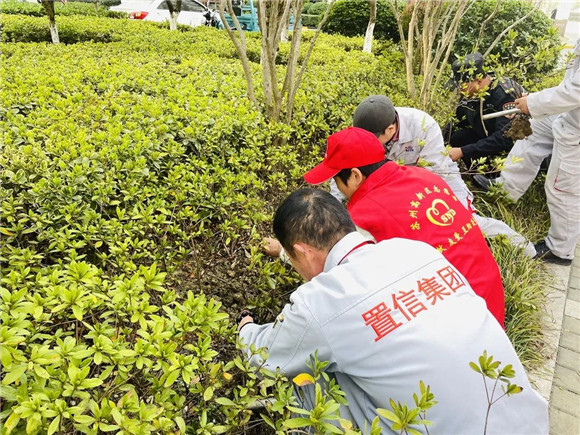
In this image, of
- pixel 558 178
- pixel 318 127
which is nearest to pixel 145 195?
pixel 318 127

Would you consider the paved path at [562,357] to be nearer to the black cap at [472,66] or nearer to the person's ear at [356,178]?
the person's ear at [356,178]

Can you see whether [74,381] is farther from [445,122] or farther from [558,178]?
[445,122]

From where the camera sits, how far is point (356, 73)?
217 inches

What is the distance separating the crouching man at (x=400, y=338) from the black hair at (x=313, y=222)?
10 cm

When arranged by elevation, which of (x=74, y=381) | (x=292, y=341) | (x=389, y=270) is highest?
(x=389, y=270)

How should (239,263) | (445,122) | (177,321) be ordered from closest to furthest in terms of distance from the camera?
(177,321), (239,263), (445,122)

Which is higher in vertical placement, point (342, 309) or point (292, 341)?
point (342, 309)

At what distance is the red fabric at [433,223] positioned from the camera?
7.25ft

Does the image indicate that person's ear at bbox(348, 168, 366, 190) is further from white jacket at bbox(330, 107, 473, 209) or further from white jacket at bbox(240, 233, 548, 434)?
white jacket at bbox(330, 107, 473, 209)

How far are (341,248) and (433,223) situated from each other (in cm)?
76

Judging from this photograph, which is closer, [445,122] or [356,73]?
[445,122]

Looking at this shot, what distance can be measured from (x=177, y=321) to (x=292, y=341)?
15.3 inches

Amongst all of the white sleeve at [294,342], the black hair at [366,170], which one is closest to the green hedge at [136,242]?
the white sleeve at [294,342]

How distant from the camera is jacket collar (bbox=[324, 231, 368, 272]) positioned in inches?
66.3
